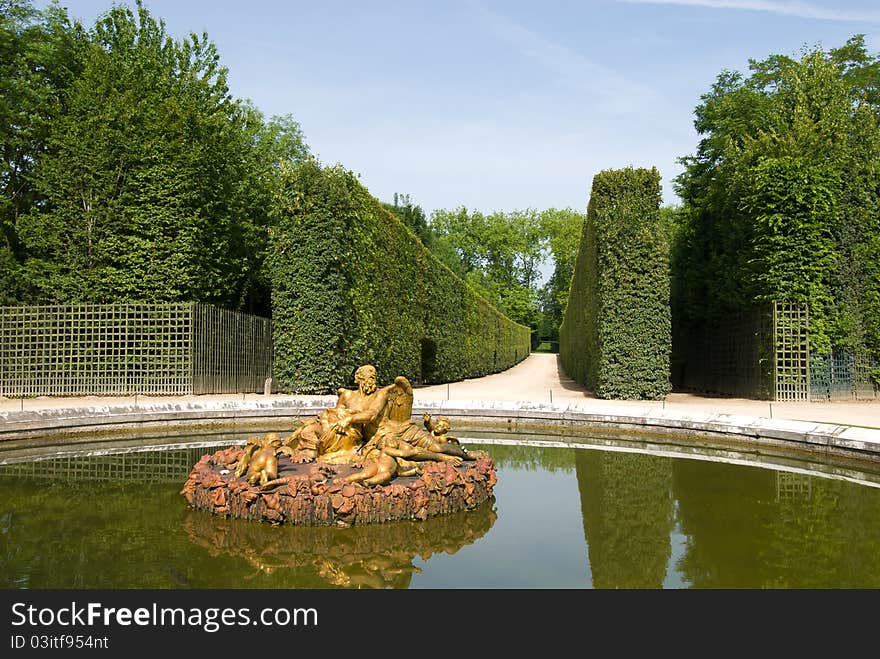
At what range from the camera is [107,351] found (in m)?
17.7

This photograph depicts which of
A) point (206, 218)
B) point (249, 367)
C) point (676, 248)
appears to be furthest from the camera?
point (676, 248)

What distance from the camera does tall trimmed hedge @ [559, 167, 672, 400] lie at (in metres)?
16.7

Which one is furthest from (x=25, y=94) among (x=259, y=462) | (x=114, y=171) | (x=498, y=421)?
(x=259, y=462)

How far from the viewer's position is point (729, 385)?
21.2 m

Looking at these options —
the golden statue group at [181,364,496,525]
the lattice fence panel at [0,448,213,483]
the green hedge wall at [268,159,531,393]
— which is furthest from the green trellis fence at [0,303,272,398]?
the golden statue group at [181,364,496,525]

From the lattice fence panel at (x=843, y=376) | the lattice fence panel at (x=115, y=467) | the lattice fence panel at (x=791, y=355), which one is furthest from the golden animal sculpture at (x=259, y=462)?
the lattice fence panel at (x=843, y=376)

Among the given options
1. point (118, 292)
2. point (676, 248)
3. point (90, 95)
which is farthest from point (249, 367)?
point (676, 248)

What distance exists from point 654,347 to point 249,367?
12.3 m

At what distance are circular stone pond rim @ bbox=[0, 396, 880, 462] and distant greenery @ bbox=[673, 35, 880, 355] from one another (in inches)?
337

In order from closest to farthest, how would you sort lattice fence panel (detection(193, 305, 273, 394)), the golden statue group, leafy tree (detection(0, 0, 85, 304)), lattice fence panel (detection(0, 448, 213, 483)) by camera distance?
the golden statue group < lattice fence panel (detection(0, 448, 213, 483)) < lattice fence panel (detection(193, 305, 273, 394)) < leafy tree (detection(0, 0, 85, 304))

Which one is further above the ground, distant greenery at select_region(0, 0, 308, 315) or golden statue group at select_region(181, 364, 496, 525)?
distant greenery at select_region(0, 0, 308, 315)

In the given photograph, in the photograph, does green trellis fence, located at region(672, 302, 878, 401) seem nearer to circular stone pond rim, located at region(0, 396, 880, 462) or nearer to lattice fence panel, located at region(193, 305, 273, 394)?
circular stone pond rim, located at region(0, 396, 880, 462)
